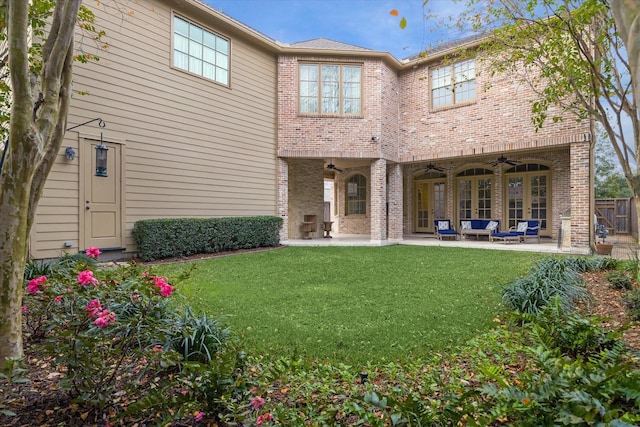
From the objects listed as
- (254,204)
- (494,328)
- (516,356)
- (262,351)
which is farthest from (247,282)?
(254,204)

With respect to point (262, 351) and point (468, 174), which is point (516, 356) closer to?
point (262, 351)

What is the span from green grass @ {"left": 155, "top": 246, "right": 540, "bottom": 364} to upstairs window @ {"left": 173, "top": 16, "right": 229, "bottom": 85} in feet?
16.0

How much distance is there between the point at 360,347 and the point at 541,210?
11562mm

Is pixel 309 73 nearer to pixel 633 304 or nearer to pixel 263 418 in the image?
pixel 633 304

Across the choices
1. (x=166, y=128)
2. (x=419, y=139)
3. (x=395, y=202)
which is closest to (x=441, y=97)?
(x=419, y=139)

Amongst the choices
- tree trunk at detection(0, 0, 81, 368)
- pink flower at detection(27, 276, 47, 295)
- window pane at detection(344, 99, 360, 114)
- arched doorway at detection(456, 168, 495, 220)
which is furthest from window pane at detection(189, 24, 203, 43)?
arched doorway at detection(456, 168, 495, 220)

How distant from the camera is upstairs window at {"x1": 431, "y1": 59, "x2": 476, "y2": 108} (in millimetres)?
11055

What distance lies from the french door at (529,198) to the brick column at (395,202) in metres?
3.92

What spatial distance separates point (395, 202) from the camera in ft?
39.9

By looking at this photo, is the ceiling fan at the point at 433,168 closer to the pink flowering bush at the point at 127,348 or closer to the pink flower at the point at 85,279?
the pink flowering bush at the point at 127,348

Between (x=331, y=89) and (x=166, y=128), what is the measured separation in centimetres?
538

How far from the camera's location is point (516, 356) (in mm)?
2654

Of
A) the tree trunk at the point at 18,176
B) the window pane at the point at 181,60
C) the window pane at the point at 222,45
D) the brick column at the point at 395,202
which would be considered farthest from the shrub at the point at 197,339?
the brick column at the point at 395,202

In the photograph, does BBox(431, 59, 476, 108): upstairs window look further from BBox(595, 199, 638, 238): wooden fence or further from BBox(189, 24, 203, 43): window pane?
BBox(595, 199, 638, 238): wooden fence
